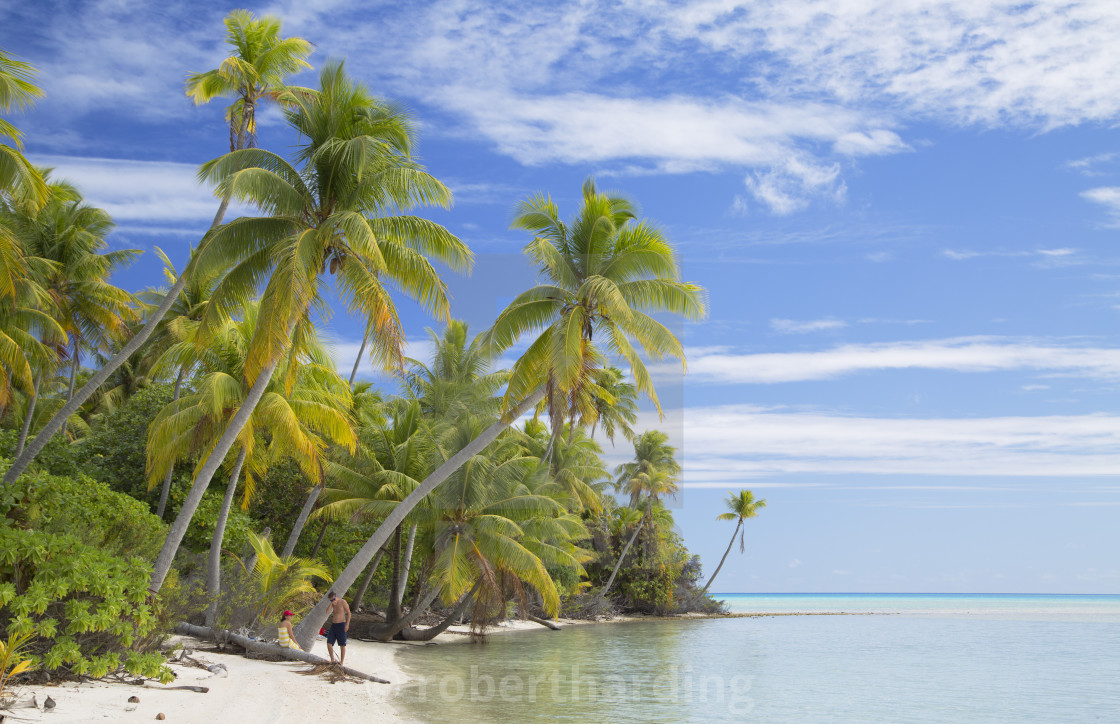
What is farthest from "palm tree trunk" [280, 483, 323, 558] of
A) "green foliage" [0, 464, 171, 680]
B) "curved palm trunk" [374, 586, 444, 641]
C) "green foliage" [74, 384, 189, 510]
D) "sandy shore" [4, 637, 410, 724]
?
"green foliage" [0, 464, 171, 680]

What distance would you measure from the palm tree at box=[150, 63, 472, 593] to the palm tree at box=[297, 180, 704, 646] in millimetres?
1899

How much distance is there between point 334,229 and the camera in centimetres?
1292

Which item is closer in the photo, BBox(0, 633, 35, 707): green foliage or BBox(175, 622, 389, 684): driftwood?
BBox(0, 633, 35, 707): green foliage

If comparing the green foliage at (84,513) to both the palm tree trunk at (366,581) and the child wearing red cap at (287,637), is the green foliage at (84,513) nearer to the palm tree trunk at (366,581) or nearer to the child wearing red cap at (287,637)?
the child wearing red cap at (287,637)

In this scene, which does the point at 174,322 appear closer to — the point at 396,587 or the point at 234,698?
the point at 396,587

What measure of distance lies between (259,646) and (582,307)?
8246 mm

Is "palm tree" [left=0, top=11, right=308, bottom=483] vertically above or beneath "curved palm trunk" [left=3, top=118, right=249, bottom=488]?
above

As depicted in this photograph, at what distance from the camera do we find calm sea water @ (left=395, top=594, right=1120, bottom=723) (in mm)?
12766

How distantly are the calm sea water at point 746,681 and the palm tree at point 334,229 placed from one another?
5669 millimetres

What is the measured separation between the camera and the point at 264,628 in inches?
578

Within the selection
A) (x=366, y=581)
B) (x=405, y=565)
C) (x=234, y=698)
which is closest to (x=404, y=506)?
(x=234, y=698)

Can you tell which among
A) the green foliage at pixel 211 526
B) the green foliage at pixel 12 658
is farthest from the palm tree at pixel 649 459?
the green foliage at pixel 12 658

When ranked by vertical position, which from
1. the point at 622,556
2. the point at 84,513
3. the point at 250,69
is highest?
the point at 250,69
